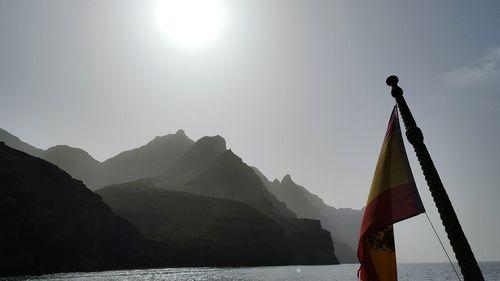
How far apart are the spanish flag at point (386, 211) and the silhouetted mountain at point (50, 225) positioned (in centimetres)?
12430

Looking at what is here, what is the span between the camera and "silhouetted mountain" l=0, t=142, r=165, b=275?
111838mm

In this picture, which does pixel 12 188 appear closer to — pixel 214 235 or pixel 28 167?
pixel 28 167

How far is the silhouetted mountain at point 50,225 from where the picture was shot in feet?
367

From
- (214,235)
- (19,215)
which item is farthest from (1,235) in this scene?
(214,235)

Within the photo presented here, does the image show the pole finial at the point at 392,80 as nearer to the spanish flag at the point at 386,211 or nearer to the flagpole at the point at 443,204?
the flagpole at the point at 443,204

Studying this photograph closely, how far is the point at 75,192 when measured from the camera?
144 meters

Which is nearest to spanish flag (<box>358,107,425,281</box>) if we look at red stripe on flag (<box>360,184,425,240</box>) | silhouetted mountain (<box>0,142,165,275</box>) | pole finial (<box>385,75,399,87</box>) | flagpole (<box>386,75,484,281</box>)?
red stripe on flag (<box>360,184,425,240</box>)

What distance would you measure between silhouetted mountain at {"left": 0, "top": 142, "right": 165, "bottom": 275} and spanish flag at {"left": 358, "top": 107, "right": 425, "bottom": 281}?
12430cm

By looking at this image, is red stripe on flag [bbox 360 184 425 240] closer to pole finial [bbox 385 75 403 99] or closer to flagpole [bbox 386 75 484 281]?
flagpole [bbox 386 75 484 281]

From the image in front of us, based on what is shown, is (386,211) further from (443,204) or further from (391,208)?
(443,204)

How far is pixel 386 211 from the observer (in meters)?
7.02

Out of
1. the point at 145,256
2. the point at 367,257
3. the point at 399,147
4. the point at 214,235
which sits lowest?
the point at 367,257

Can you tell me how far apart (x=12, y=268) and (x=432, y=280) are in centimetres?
12155

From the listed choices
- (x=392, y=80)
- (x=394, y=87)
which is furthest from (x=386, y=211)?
(x=392, y=80)
